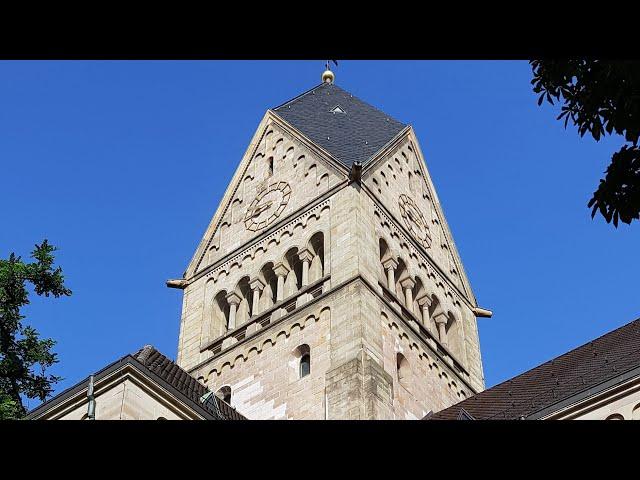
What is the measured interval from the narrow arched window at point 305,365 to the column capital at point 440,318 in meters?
6.33

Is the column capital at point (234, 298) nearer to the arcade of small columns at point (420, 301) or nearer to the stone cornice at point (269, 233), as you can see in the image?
the stone cornice at point (269, 233)

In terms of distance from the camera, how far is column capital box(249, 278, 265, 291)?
31078 millimetres

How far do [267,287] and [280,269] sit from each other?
2.52ft

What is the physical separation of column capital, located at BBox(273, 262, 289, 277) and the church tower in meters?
0.03

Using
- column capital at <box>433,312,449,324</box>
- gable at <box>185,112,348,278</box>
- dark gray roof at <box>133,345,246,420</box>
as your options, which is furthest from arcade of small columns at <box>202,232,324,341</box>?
dark gray roof at <box>133,345,246,420</box>

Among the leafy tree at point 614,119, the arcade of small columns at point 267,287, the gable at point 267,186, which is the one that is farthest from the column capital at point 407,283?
the leafy tree at point 614,119

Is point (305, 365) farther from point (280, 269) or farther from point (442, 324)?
point (442, 324)

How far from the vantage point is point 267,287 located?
1222 inches
